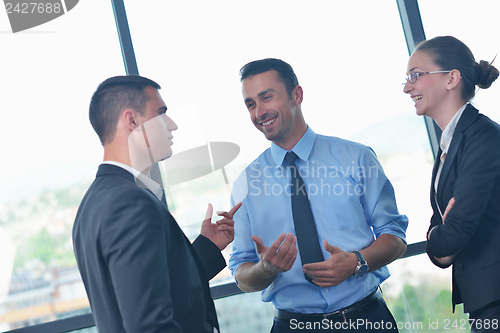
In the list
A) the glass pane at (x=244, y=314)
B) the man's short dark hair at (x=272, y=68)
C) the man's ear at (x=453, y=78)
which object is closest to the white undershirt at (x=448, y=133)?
the man's ear at (x=453, y=78)

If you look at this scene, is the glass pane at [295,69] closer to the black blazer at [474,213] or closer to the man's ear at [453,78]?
the man's ear at [453,78]

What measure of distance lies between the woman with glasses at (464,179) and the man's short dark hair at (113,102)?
122 cm

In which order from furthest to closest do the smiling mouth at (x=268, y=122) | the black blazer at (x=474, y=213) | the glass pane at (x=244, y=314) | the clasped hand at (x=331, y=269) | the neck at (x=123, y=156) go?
the glass pane at (x=244, y=314) → the smiling mouth at (x=268, y=122) → the clasped hand at (x=331, y=269) → the black blazer at (x=474, y=213) → the neck at (x=123, y=156)

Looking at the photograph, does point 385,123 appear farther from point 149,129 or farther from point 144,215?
point 144,215

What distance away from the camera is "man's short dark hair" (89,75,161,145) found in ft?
4.00

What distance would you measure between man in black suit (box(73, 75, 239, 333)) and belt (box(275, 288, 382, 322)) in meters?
0.49

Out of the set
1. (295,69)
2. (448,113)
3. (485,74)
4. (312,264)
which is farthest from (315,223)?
(295,69)

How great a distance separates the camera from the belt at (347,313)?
5.11 feet

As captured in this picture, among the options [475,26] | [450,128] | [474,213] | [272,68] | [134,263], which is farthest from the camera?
[475,26]

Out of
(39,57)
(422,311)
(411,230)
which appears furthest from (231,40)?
(422,311)

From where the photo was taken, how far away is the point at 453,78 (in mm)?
1604

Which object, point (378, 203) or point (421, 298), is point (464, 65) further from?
point (421, 298)

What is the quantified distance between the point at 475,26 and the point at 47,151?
3.03 metres

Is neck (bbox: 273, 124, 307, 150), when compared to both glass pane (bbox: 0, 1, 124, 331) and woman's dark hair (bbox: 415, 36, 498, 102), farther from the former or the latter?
glass pane (bbox: 0, 1, 124, 331)
